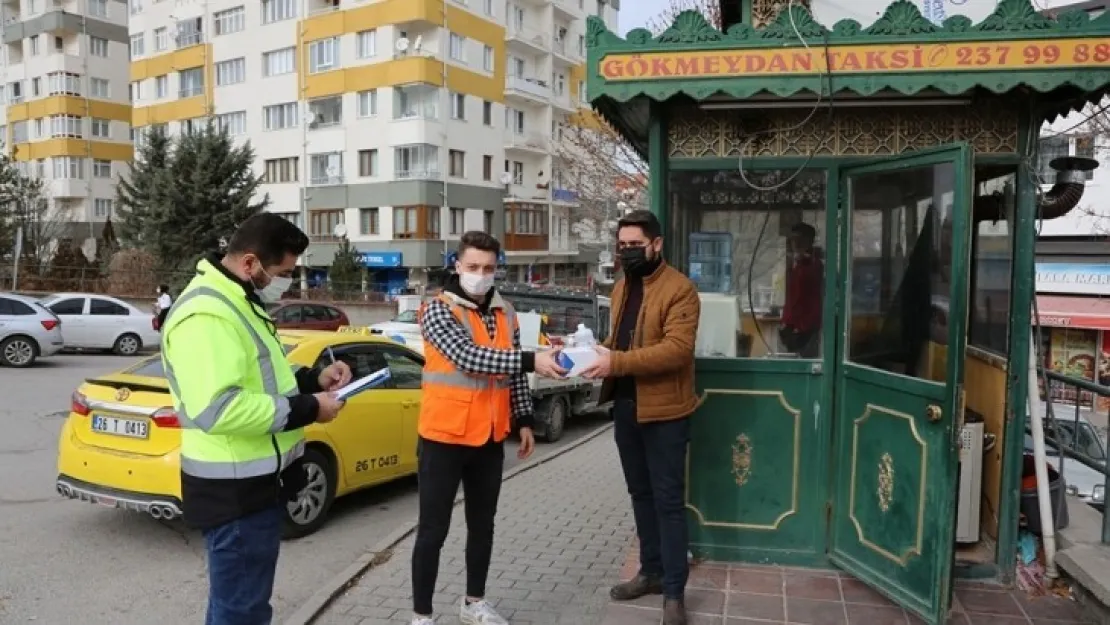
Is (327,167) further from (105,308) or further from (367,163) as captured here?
(105,308)

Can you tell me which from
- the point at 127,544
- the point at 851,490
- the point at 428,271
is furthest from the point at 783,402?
the point at 428,271

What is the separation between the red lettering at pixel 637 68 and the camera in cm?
439

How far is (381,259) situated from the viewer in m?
37.6

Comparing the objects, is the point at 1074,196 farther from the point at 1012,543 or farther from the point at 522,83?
the point at 522,83

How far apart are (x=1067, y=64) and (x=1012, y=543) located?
101 inches

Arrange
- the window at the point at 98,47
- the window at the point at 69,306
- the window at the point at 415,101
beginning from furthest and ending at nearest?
the window at the point at 98,47, the window at the point at 415,101, the window at the point at 69,306

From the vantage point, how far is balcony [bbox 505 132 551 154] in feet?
137

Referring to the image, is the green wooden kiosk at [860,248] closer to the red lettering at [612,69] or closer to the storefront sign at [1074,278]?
the red lettering at [612,69]

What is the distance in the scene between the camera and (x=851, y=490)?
4.46 m

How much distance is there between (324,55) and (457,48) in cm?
631

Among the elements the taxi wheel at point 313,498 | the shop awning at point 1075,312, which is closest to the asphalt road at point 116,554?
the taxi wheel at point 313,498

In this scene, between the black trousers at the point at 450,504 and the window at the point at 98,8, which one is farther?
the window at the point at 98,8

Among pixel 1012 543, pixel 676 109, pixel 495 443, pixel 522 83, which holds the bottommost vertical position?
pixel 1012 543

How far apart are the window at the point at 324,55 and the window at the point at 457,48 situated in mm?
5303
